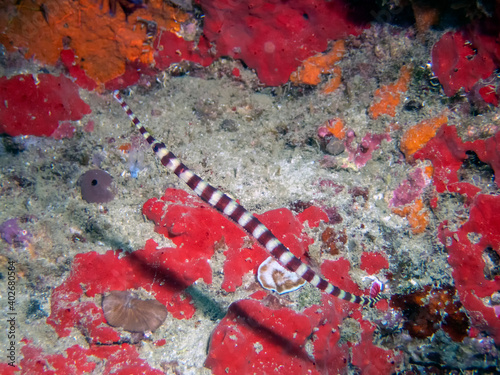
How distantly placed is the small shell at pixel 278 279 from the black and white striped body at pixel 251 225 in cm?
28

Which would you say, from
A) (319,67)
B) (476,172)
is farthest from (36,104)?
(476,172)

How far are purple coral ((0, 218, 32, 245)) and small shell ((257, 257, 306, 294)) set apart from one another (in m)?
3.96

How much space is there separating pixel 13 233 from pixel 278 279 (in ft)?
14.6

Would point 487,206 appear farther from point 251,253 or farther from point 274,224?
point 251,253

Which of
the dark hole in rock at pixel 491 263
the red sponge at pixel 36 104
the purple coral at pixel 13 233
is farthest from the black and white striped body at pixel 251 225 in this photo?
the purple coral at pixel 13 233

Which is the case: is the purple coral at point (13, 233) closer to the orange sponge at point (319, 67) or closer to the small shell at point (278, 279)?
the small shell at point (278, 279)

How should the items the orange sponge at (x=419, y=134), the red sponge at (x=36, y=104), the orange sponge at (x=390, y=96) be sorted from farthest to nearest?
the red sponge at (x=36, y=104) < the orange sponge at (x=390, y=96) < the orange sponge at (x=419, y=134)

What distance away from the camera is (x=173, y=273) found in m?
4.21

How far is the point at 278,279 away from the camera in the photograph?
13.2ft

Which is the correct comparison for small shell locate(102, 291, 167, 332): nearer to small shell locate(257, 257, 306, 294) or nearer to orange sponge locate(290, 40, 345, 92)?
small shell locate(257, 257, 306, 294)

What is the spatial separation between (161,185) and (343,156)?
3229 mm

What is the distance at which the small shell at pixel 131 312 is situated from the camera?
4055 mm

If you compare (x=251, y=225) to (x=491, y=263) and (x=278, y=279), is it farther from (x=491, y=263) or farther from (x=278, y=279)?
(x=491, y=263)

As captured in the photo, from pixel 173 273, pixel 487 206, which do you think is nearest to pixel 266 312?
pixel 173 273
